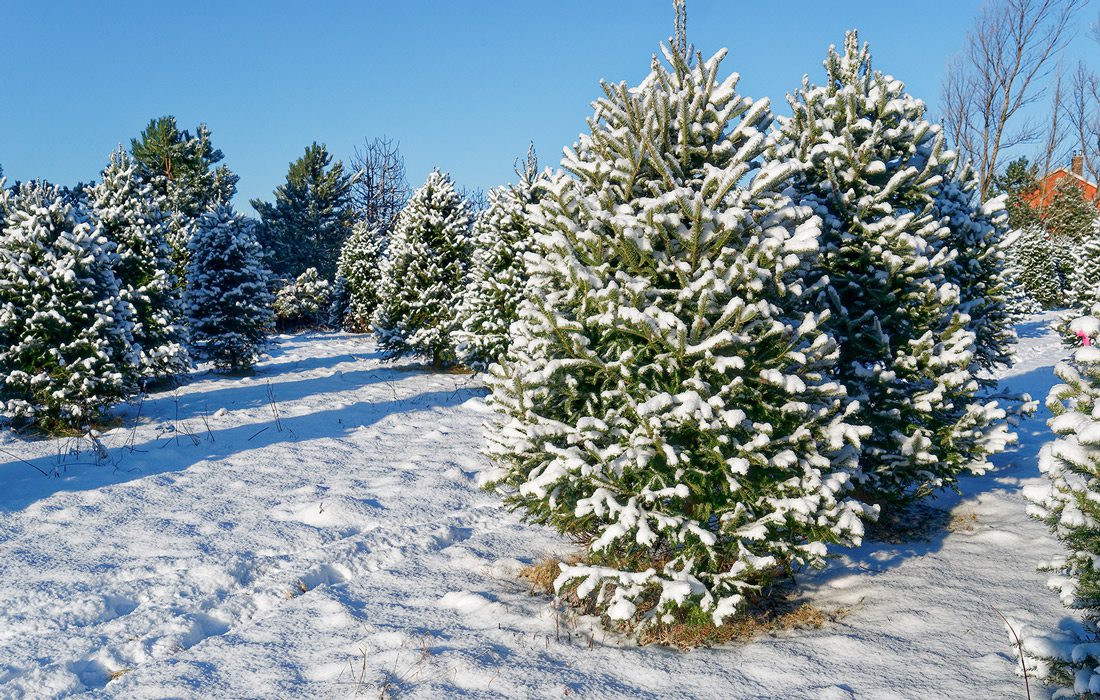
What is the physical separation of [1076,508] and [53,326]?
12292 mm

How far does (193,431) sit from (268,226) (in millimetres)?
32502

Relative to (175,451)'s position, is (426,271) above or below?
above

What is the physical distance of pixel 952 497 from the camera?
26.1ft

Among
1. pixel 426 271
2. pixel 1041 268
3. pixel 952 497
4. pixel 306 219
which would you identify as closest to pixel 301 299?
pixel 306 219

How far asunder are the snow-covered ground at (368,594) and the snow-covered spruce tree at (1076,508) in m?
0.67

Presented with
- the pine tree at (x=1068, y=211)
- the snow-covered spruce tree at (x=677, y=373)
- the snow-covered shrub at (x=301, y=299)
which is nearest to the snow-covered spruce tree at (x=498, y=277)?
the snow-covered spruce tree at (x=677, y=373)

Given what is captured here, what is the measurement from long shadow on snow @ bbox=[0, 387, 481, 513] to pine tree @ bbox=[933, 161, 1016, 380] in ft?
29.8

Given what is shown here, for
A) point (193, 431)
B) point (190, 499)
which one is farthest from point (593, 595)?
point (193, 431)

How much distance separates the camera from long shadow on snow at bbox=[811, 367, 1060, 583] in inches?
234

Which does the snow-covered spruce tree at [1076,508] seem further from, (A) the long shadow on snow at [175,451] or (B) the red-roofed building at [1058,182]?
(B) the red-roofed building at [1058,182]

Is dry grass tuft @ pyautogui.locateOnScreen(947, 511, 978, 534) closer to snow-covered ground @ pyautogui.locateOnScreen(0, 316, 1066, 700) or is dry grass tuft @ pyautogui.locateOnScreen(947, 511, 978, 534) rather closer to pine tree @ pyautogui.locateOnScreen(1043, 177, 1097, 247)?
snow-covered ground @ pyautogui.locateOnScreen(0, 316, 1066, 700)

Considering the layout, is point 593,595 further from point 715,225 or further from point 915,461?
point 915,461

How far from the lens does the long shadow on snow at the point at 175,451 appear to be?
780 centimetres

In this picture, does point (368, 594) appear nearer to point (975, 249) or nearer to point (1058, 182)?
point (975, 249)
